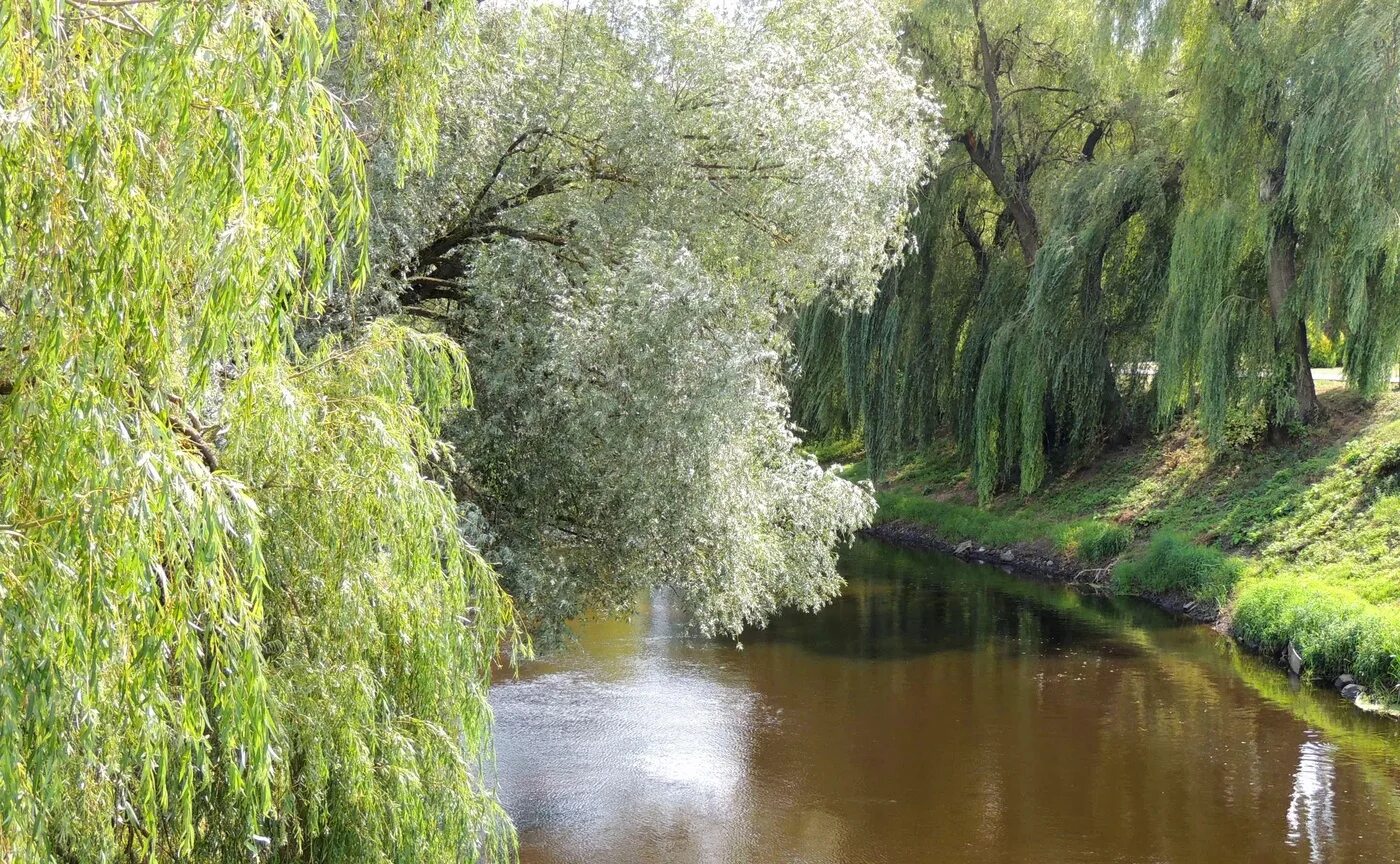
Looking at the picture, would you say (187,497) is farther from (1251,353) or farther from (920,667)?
(1251,353)

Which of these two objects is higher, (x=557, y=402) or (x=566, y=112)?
(x=566, y=112)

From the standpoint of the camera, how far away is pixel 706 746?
460 inches

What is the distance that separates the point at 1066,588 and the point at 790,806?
9.28 meters

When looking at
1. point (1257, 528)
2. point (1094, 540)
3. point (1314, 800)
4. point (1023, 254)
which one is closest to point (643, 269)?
point (1314, 800)

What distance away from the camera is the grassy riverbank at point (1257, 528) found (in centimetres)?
1357

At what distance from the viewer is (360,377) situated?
552 cm

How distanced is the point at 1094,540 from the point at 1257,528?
110 inches

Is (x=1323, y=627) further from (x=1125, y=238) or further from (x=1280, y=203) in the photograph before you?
(x=1125, y=238)

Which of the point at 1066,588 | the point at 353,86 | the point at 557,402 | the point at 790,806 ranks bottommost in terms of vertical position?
the point at 790,806

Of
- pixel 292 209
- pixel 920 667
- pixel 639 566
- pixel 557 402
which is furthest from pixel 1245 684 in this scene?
pixel 292 209

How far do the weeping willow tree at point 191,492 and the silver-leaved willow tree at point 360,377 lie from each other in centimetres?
1

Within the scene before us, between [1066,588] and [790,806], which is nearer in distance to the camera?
[790,806]

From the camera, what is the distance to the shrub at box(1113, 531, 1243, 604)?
16141 millimetres

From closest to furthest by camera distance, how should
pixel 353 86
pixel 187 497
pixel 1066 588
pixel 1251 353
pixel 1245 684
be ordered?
pixel 187 497 < pixel 353 86 < pixel 1245 684 < pixel 1251 353 < pixel 1066 588
